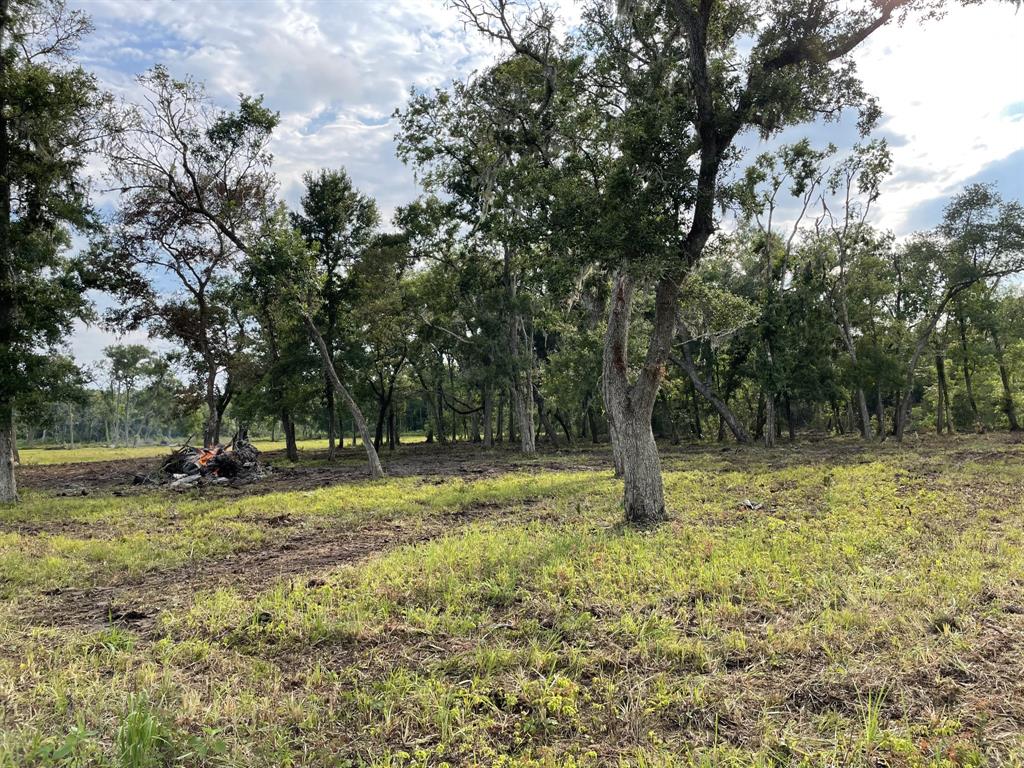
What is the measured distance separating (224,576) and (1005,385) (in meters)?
43.4

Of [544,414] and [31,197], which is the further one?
[544,414]

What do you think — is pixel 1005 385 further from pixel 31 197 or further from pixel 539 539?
pixel 31 197

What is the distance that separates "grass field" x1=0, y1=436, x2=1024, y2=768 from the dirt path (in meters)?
0.05

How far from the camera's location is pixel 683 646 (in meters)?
4.36

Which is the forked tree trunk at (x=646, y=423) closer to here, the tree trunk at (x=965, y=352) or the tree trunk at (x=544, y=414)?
the tree trunk at (x=544, y=414)

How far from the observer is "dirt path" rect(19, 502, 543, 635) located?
5543 millimetres

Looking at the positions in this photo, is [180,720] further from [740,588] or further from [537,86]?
[537,86]

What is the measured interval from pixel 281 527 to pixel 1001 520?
39.5ft

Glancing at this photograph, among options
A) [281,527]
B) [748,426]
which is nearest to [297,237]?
[281,527]

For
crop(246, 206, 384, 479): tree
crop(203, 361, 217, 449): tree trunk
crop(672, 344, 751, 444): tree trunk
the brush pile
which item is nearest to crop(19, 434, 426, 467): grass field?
crop(203, 361, 217, 449): tree trunk

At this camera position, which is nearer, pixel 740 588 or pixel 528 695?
pixel 528 695

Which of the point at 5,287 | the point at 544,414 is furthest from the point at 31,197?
the point at 544,414

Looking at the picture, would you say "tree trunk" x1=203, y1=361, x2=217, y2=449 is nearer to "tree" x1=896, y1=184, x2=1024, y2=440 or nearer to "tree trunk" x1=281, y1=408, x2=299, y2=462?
"tree trunk" x1=281, y1=408, x2=299, y2=462

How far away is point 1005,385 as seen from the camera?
110 ft
